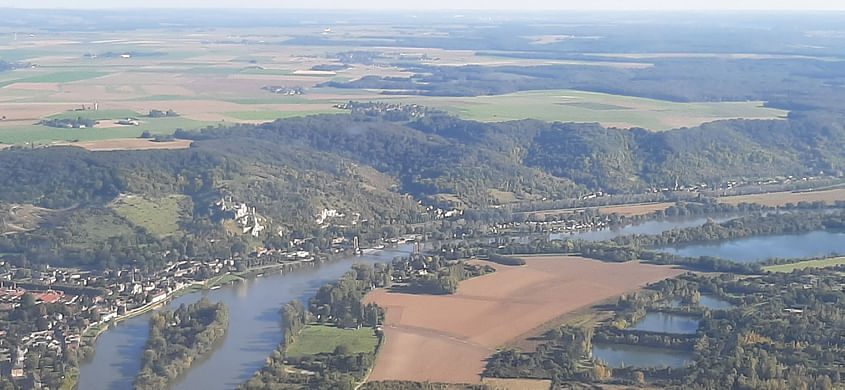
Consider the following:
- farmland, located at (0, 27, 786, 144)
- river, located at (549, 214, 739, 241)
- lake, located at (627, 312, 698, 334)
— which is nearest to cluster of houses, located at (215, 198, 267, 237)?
river, located at (549, 214, 739, 241)

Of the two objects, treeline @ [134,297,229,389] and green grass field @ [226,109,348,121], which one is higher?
treeline @ [134,297,229,389]

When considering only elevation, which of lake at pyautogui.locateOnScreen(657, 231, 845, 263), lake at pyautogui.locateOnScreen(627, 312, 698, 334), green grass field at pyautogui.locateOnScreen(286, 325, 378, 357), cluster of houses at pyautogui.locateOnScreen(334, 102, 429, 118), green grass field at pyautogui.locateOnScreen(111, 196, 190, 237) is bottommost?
lake at pyautogui.locateOnScreen(657, 231, 845, 263)

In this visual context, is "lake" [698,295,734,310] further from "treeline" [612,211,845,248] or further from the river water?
the river water

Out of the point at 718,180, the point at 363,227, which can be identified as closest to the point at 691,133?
the point at 718,180

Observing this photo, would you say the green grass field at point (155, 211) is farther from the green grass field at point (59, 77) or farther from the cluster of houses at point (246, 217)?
the green grass field at point (59, 77)

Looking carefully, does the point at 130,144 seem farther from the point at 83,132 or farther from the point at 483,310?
the point at 483,310

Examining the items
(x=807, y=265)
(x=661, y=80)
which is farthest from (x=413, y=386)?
(x=661, y=80)
